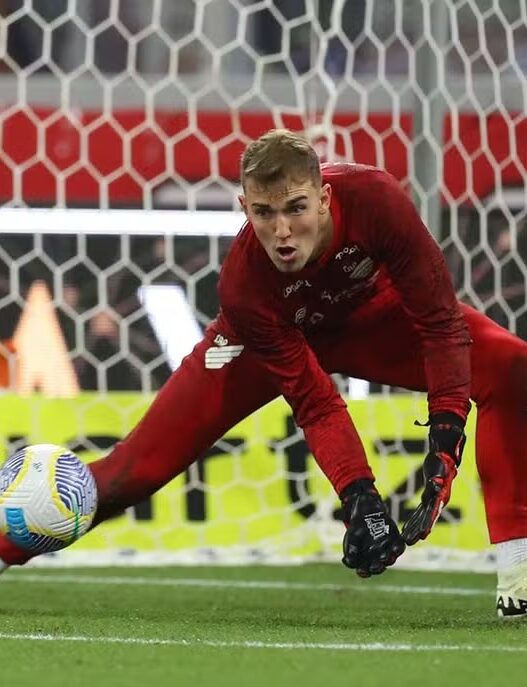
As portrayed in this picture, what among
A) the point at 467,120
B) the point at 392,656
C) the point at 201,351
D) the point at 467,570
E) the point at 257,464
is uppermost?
the point at 467,120

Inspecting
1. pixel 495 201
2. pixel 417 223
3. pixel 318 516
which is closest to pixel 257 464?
pixel 318 516

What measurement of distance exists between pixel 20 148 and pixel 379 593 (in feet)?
7.28

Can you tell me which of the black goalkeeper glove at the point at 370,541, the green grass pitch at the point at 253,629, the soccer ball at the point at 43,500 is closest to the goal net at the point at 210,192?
the green grass pitch at the point at 253,629

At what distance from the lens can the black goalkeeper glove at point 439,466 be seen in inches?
144

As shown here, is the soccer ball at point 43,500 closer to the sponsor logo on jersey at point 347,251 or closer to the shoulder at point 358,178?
the sponsor logo on jersey at point 347,251

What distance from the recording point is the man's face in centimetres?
361

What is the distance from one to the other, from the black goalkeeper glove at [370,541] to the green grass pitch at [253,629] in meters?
0.16

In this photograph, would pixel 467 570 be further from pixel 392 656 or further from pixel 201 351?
pixel 392 656

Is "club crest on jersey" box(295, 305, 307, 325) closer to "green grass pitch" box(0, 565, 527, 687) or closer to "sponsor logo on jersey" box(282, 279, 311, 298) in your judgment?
"sponsor logo on jersey" box(282, 279, 311, 298)

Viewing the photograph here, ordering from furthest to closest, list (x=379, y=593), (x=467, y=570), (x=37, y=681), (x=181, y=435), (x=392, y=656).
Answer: (x=467, y=570), (x=379, y=593), (x=181, y=435), (x=392, y=656), (x=37, y=681)

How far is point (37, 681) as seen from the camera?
2.85 m

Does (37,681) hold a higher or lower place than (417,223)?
lower

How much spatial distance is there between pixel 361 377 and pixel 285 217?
852 mm

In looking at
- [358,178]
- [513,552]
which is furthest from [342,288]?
[513,552]
